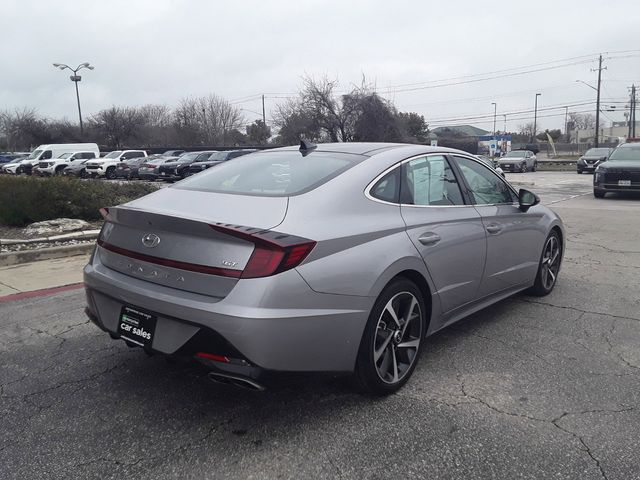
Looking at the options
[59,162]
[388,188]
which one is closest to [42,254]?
[388,188]

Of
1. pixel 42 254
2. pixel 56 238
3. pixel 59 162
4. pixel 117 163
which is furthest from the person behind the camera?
pixel 59 162

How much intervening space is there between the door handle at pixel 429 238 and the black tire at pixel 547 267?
6.86ft

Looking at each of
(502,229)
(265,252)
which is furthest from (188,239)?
(502,229)

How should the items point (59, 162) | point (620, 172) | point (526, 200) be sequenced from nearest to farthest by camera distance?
point (526, 200) < point (620, 172) < point (59, 162)

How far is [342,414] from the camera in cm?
316

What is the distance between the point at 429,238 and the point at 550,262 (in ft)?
8.46

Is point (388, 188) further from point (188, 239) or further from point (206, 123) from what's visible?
point (206, 123)

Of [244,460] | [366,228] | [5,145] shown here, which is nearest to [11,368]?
[244,460]

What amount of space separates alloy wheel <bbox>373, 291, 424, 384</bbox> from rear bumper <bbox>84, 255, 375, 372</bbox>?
0.27 m

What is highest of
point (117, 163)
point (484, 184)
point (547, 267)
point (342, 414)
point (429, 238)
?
point (484, 184)

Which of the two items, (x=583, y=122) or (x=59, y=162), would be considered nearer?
(x=59, y=162)

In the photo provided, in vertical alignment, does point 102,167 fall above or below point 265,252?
below

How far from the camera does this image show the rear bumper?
8.77 ft

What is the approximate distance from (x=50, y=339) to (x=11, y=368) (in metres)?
0.59
